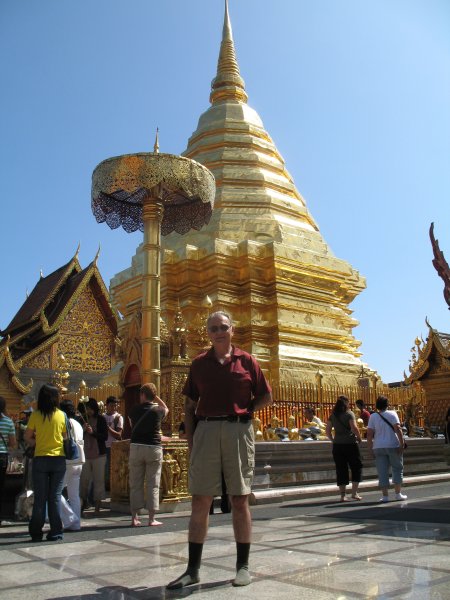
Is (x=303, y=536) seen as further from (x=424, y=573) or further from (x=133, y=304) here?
(x=133, y=304)

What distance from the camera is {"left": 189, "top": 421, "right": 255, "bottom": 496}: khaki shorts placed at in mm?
3389

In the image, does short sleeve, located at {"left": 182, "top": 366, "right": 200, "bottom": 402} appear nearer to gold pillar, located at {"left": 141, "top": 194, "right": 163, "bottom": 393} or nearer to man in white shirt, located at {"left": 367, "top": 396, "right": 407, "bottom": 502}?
gold pillar, located at {"left": 141, "top": 194, "right": 163, "bottom": 393}

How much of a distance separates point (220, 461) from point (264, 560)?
0.82 m

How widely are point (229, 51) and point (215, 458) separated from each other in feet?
69.6

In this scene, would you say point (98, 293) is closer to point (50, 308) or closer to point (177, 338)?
point (50, 308)

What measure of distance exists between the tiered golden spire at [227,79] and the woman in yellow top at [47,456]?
1747cm

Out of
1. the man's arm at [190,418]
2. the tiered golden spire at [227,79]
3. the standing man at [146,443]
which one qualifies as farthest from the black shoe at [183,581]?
the tiered golden spire at [227,79]

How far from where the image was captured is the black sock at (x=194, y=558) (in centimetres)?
325

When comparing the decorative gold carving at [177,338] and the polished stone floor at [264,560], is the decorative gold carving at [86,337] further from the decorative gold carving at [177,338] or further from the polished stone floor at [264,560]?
the polished stone floor at [264,560]

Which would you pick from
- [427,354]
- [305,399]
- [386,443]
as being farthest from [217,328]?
[427,354]

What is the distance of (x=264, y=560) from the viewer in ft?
12.4

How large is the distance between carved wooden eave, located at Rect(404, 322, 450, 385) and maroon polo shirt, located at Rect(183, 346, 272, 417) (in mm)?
15149

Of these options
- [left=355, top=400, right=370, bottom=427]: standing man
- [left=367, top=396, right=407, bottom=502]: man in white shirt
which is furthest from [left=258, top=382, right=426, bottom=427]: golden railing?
[left=367, top=396, right=407, bottom=502]: man in white shirt

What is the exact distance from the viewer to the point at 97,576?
3.51 meters
